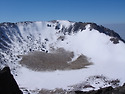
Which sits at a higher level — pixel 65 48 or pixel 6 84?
pixel 6 84

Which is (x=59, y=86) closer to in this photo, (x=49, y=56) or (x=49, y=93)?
(x=49, y=93)

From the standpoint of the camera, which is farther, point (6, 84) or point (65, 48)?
point (65, 48)

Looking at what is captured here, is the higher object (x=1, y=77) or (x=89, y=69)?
(x=1, y=77)

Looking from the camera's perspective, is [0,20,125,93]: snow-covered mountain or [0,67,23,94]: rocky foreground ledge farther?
[0,20,125,93]: snow-covered mountain

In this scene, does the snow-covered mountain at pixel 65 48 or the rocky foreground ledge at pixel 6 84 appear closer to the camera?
the rocky foreground ledge at pixel 6 84

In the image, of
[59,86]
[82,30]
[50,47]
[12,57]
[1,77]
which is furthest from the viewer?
[82,30]

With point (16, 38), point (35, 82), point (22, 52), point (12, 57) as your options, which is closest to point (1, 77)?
point (35, 82)

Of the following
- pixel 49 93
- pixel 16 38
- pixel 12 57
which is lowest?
pixel 49 93

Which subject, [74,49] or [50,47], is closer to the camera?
[74,49]
